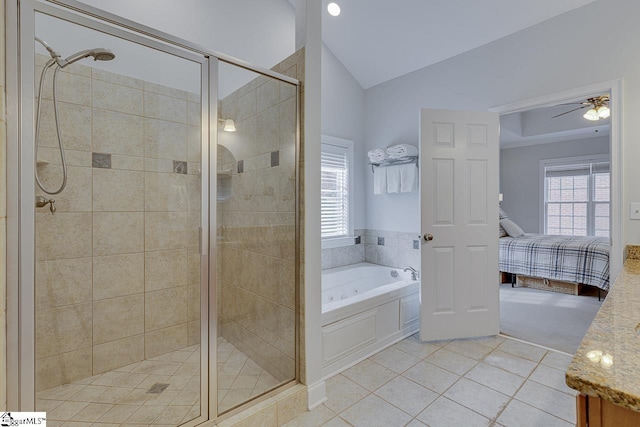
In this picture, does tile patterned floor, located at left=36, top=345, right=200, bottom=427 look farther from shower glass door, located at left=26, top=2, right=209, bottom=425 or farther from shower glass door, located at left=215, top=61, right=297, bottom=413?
shower glass door, located at left=215, top=61, right=297, bottom=413

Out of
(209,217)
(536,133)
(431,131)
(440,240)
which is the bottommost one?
(440,240)

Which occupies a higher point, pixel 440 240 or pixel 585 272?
pixel 440 240

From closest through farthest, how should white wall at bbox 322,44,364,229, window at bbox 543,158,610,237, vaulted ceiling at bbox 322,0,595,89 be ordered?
vaulted ceiling at bbox 322,0,595,89
white wall at bbox 322,44,364,229
window at bbox 543,158,610,237

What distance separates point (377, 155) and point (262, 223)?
1930mm

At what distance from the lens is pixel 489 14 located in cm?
271

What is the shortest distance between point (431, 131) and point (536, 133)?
15.1 ft

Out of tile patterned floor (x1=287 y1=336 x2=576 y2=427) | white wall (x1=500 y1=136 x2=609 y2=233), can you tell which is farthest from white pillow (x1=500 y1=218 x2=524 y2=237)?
tile patterned floor (x1=287 y1=336 x2=576 y2=427)

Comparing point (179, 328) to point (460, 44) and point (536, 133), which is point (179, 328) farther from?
point (536, 133)

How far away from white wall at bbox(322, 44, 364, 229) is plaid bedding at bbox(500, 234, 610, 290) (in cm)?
250

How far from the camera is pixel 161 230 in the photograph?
2105mm

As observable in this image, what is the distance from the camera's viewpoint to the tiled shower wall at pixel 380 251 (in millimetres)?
3365

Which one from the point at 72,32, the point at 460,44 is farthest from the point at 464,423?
the point at 460,44

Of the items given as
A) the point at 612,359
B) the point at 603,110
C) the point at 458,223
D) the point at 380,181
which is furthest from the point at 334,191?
the point at 603,110

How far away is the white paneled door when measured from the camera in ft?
8.89
